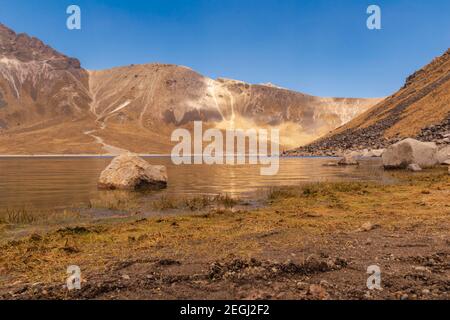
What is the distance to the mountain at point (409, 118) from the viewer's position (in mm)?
81125

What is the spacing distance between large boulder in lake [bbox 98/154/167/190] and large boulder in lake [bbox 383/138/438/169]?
24.8 m

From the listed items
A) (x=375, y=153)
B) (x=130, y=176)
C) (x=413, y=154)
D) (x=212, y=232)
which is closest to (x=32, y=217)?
(x=212, y=232)

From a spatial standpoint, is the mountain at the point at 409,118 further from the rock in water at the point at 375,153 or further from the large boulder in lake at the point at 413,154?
the large boulder in lake at the point at 413,154

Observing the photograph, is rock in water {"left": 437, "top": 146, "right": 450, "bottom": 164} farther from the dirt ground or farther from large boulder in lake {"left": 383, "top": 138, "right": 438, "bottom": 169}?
the dirt ground

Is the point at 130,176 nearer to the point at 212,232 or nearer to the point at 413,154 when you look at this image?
the point at 212,232

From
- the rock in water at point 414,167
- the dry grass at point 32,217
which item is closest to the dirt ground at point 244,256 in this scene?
the dry grass at point 32,217

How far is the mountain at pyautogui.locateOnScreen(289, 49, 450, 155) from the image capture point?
81.1 metres

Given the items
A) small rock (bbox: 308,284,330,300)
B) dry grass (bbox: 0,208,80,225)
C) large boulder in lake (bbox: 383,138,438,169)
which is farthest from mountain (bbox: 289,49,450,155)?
small rock (bbox: 308,284,330,300)

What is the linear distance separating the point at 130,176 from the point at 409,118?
83882 millimetres

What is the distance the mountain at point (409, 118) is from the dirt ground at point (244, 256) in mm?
59086

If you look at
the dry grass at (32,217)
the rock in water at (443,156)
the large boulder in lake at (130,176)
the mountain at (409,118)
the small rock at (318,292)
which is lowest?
the dry grass at (32,217)

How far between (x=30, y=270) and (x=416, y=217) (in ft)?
37.1

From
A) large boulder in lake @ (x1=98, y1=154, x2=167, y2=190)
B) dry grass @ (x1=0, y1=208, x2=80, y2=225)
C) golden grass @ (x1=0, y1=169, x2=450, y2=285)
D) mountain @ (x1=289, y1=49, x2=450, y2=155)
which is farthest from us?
mountain @ (x1=289, y1=49, x2=450, y2=155)
